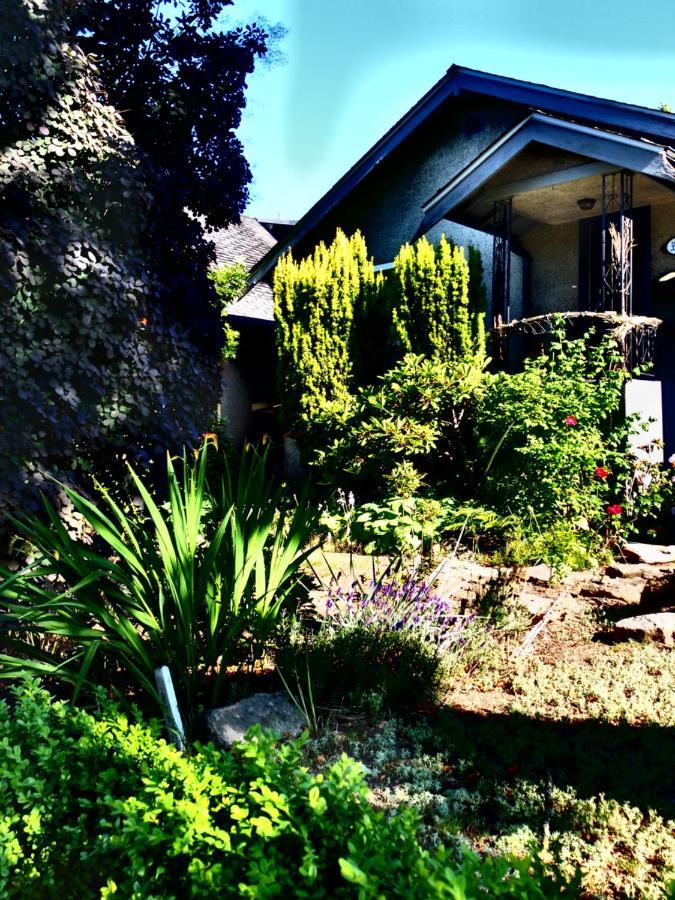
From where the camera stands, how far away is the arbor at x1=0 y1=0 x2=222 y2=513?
4770 millimetres

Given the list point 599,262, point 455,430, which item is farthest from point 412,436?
point 599,262

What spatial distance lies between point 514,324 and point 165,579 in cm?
729

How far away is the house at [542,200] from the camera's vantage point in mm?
9414

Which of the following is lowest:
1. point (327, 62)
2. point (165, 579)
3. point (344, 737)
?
point (344, 737)

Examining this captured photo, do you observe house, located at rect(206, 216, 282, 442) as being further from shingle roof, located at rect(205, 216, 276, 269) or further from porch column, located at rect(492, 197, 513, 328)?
porch column, located at rect(492, 197, 513, 328)

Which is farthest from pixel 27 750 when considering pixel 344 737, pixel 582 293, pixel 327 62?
pixel 582 293

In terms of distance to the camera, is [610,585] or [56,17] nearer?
[56,17]

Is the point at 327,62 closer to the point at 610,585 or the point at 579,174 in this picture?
the point at 610,585

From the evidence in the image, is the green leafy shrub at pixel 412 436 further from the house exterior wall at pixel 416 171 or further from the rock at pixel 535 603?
the house exterior wall at pixel 416 171

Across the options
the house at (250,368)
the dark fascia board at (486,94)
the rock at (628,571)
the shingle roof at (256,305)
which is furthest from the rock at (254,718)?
the shingle roof at (256,305)

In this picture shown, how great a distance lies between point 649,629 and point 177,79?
5.60 m

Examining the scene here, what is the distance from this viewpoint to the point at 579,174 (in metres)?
9.78

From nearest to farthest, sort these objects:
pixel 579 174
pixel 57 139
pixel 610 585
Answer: pixel 57 139 → pixel 610 585 → pixel 579 174

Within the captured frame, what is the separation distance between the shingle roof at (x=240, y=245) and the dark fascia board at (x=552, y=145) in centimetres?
696
